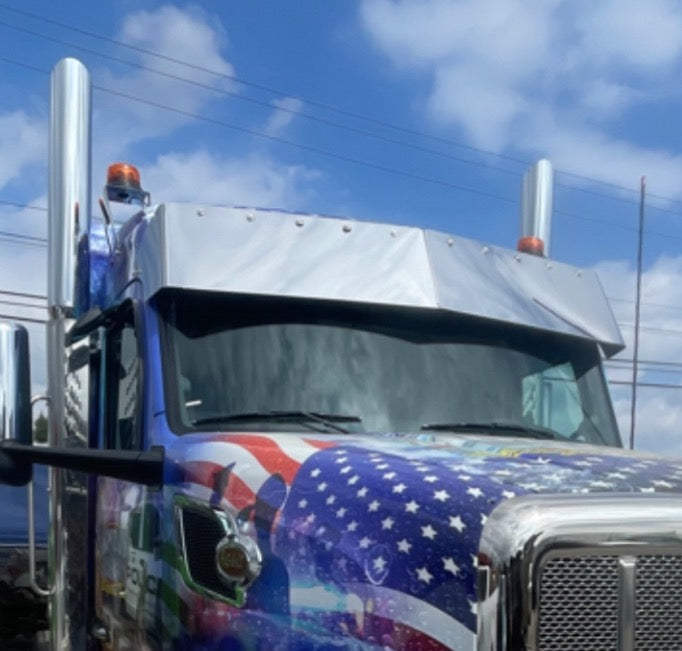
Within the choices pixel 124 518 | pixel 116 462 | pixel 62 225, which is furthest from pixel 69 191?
pixel 116 462

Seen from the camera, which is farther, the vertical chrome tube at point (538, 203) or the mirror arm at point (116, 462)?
the vertical chrome tube at point (538, 203)

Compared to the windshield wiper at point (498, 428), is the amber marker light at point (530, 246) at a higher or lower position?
higher

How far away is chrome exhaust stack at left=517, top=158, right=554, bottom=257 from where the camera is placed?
615 centimetres

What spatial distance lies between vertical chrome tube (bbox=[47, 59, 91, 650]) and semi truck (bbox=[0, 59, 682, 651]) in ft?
0.04

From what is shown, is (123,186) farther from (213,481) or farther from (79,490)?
(213,481)

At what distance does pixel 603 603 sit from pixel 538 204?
3916 mm

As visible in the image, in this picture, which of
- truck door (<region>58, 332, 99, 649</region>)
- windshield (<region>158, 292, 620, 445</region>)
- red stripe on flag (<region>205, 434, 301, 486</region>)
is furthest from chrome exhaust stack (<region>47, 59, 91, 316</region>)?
red stripe on flag (<region>205, 434, 301, 486</region>)

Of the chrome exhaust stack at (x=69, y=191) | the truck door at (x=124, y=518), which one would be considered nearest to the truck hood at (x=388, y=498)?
the truck door at (x=124, y=518)

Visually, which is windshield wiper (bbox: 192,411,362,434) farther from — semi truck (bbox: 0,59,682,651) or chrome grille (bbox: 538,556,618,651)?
chrome grille (bbox: 538,556,618,651)

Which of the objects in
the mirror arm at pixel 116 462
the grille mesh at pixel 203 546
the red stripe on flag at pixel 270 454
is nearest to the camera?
the red stripe on flag at pixel 270 454

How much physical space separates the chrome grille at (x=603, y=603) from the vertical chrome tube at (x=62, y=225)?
302 centimetres

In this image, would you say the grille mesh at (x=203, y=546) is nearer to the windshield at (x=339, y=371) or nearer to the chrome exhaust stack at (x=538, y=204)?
the windshield at (x=339, y=371)

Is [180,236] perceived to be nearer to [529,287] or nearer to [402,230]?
[402,230]

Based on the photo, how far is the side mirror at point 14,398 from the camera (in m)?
3.83
